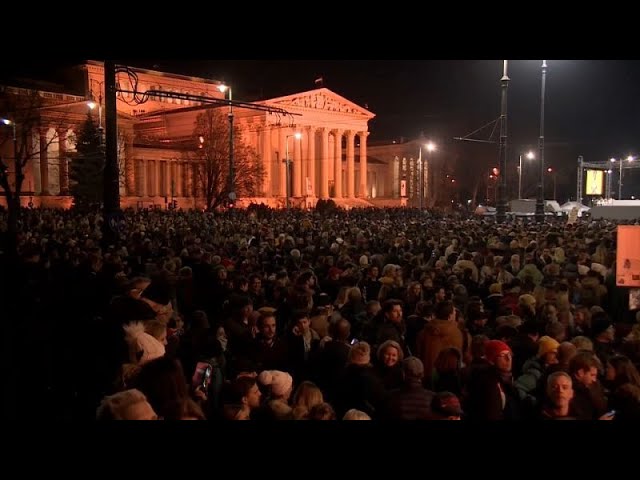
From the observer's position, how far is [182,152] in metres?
58.3

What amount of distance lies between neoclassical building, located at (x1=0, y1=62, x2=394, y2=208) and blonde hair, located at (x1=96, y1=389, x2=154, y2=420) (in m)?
41.6

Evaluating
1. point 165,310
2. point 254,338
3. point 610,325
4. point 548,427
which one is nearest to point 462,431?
point 548,427

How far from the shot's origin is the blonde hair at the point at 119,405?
12.7 feet

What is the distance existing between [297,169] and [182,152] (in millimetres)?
15807

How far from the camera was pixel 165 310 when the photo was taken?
6777mm

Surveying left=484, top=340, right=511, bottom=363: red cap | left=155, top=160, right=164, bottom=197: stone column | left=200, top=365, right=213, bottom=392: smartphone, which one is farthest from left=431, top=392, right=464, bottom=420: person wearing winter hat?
left=155, top=160, right=164, bottom=197: stone column

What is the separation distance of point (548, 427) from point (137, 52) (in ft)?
13.9

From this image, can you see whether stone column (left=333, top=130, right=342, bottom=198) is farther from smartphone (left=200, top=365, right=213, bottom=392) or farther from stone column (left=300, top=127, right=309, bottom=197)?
smartphone (left=200, top=365, right=213, bottom=392)

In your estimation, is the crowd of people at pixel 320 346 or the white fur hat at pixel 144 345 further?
the white fur hat at pixel 144 345

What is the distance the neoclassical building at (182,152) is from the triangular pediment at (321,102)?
0.11 metres

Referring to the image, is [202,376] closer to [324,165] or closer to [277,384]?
[277,384]

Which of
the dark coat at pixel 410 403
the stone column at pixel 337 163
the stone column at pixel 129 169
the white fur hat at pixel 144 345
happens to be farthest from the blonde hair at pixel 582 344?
the stone column at pixel 337 163

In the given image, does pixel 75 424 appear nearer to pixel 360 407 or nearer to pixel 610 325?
pixel 360 407

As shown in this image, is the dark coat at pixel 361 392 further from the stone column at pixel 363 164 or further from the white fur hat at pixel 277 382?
the stone column at pixel 363 164
